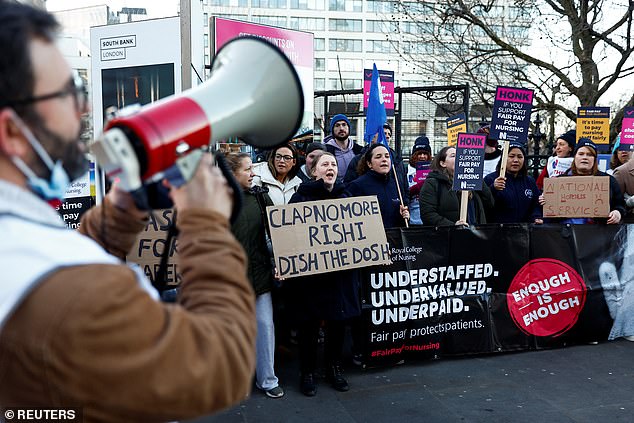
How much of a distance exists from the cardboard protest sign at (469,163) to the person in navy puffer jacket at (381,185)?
0.57 m

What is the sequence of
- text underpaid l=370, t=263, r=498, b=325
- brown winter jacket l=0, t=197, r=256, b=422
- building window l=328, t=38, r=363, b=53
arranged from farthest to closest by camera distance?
building window l=328, t=38, r=363, b=53
text underpaid l=370, t=263, r=498, b=325
brown winter jacket l=0, t=197, r=256, b=422

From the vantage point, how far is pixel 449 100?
1057 cm

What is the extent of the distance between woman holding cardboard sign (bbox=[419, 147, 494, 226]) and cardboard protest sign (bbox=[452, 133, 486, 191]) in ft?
0.78

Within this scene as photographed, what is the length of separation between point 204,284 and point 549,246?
4.98 meters

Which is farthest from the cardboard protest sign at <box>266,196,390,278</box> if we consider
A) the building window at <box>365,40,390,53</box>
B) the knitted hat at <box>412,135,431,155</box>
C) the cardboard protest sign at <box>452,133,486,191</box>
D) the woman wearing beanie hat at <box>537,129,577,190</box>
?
the building window at <box>365,40,390,53</box>

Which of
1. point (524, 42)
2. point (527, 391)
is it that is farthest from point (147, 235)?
point (524, 42)

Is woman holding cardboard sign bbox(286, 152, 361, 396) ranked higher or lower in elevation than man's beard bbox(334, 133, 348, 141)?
lower

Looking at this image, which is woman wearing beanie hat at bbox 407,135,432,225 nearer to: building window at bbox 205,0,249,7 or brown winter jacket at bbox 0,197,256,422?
brown winter jacket at bbox 0,197,256,422

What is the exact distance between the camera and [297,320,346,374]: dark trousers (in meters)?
4.65

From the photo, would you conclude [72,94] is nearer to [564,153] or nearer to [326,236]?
[326,236]

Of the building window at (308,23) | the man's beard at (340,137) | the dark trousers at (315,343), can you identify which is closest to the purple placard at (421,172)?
the man's beard at (340,137)

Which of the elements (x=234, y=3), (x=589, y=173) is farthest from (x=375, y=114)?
(x=234, y=3)

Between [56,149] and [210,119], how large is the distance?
1.11ft

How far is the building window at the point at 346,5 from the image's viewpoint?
8269 centimetres
